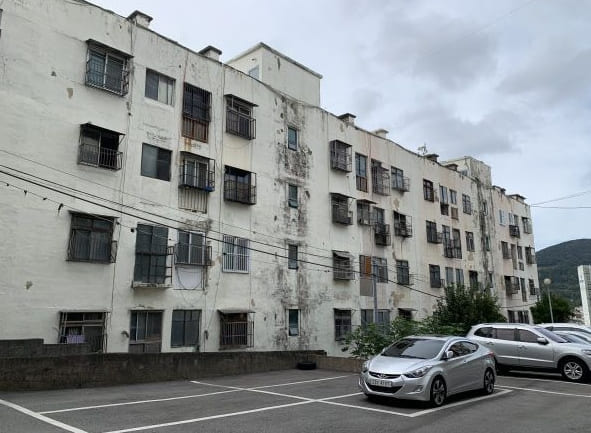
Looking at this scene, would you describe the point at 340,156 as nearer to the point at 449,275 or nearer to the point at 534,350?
the point at 449,275

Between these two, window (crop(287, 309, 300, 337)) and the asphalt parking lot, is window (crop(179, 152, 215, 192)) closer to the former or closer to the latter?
window (crop(287, 309, 300, 337))

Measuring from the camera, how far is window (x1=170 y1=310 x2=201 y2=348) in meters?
18.4

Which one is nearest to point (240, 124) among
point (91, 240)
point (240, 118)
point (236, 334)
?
point (240, 118)

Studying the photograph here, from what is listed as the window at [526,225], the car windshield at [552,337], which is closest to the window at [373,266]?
the car windshield at [552,337]

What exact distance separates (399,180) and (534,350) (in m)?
18.1

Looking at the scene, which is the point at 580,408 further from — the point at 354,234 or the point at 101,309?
the point at 354,234

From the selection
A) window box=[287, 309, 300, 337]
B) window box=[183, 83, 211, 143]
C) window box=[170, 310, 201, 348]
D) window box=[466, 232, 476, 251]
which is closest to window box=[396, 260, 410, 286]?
window box=[287, 309, 300, 337]

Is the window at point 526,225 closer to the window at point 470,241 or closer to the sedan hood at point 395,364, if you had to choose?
the window at point 470,241

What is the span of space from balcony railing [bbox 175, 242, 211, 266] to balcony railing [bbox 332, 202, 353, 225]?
28.9ft

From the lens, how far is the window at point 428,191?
34.7 metres

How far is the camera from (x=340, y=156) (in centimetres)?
2772

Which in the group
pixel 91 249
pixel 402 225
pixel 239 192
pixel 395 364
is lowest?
pixel 395 364

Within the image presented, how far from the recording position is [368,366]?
10.8 meters

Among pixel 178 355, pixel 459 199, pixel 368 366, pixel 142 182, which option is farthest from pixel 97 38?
pixel 459 199
